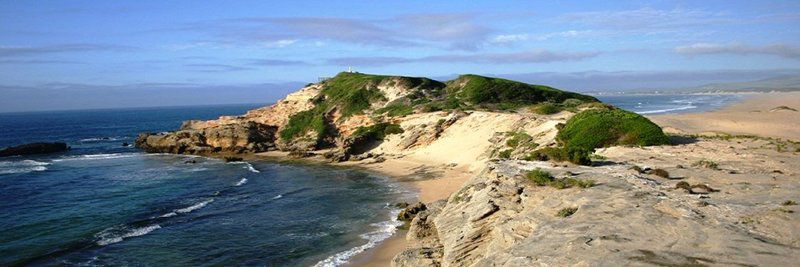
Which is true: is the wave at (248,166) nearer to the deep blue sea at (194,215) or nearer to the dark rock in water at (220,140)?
the deep blue sea at (194,215)

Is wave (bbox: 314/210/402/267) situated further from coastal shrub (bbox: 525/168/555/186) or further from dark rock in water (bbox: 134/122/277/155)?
dark rock in water (bbox: 134/122/277/155)

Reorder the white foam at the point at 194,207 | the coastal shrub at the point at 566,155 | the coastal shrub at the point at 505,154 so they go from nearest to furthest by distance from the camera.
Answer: the coastal shrub at the point at 566,155 → the white foam at the point at 194,207 → the coastal shrub at the point at 505,154

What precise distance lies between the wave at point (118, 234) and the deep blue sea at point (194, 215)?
4 cm

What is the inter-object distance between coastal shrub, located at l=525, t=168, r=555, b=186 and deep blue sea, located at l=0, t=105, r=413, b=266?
638cm

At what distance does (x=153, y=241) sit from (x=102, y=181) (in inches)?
760

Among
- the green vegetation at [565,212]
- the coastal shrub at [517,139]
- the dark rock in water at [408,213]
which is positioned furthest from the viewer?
the coastal shrub at [517,139]

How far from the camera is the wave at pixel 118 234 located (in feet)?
69.7

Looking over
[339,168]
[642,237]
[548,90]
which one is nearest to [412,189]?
[339,168]

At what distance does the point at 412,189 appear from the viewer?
30297 millimetres

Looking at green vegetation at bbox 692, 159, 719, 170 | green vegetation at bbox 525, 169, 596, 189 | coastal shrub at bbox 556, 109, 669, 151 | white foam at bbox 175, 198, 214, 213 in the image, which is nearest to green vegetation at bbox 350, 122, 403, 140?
white foam at bbox 175, 198, 214, 213

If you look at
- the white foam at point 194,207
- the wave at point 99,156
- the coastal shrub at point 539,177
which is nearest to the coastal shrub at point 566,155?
the coastal shrub at point 539,177

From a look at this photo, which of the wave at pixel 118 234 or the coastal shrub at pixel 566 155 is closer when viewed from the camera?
the coastal shrub at pixel 566 155

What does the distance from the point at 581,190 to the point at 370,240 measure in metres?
8.27

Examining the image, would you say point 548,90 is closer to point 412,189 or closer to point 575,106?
point 575,106
